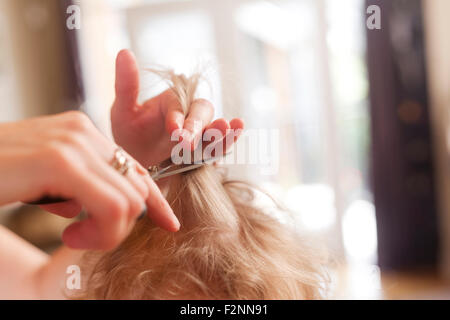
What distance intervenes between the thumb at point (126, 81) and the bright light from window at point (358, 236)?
170 centimetres

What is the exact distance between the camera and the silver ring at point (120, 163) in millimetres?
280

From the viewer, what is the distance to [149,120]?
0.49 m

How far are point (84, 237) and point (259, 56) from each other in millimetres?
2100

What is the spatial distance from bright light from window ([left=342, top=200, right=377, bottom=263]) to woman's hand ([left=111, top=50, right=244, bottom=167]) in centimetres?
168

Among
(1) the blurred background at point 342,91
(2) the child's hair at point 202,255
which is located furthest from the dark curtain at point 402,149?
(2) the child's hair at point 202,255

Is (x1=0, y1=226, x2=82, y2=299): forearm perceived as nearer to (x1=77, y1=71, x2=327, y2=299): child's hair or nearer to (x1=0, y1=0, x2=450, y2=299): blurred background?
(x1=77, y1=71, x2=327, y2=299): child's hair

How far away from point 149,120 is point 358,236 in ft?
6.66

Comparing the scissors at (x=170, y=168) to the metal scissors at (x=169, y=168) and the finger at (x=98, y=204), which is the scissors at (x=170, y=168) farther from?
the finger at (x=98, y=204)

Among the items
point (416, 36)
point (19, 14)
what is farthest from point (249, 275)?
point (416, 36)

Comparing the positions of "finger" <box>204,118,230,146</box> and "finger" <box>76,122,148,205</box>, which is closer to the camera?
"finger" <box>76,122,148,205</box>

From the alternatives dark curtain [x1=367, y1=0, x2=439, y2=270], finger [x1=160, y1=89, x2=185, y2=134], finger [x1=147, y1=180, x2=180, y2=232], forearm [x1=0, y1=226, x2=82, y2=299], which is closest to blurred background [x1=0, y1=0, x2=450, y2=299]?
dark curtain [x1=367, y1=0, x2=439, y2=270]

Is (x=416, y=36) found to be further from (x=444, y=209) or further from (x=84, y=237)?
(x=84, y=237)

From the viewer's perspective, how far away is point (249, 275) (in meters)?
0.49

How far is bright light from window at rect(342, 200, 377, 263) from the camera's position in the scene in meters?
2.03
